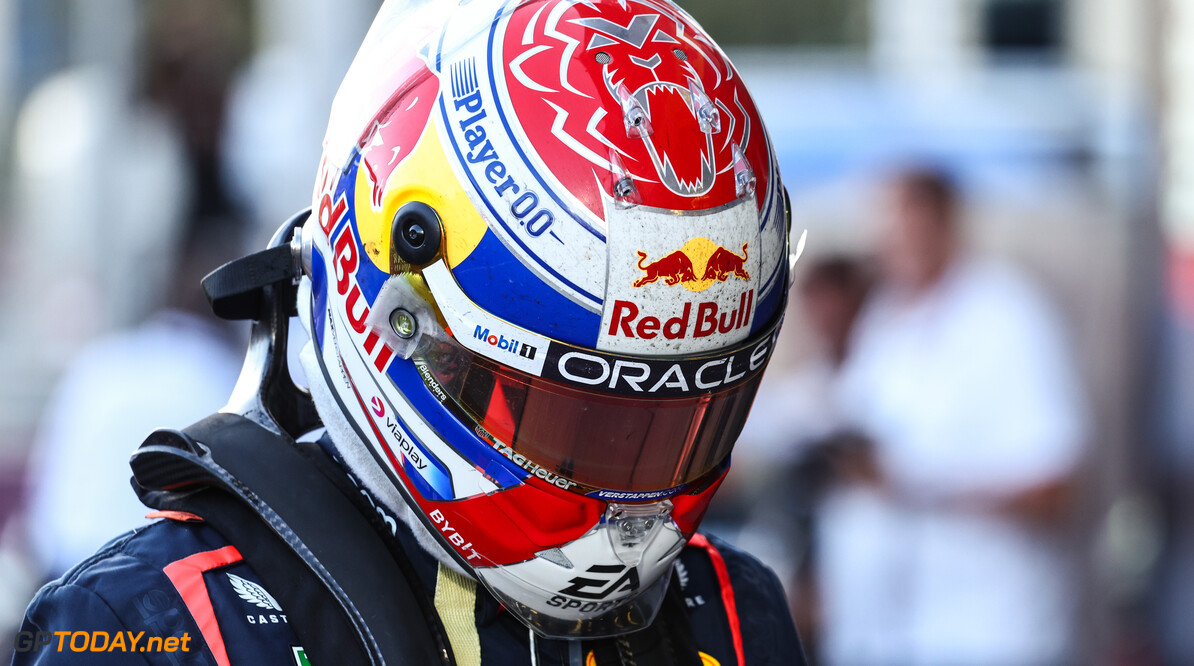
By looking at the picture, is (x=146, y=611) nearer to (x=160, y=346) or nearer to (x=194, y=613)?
(x=194, y=613)

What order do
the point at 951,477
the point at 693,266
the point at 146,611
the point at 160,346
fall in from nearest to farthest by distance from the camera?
1. the point at 146,611
2. the point at 693,266
3. the point at 160,346
4. the point at 951,477

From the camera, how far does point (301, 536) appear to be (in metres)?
1.53

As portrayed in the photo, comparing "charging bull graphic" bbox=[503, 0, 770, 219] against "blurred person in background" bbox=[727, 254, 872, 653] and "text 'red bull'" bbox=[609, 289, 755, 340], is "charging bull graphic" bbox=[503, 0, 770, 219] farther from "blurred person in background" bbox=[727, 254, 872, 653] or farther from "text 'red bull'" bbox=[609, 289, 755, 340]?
"blurred person in background" bbox=[727, 254, 872, 653]

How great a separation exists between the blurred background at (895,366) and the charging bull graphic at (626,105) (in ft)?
7.71

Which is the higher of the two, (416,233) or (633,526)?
(416,233)

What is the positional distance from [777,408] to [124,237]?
2750 millimetres

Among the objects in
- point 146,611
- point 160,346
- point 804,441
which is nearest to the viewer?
point 146,611

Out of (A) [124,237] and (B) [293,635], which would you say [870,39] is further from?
(B) [293,635]

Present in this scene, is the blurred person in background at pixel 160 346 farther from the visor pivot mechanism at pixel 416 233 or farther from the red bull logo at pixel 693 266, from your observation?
the red bull logo at pixel 693 266

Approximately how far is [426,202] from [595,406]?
13.0 inches

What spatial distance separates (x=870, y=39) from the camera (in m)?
8.23

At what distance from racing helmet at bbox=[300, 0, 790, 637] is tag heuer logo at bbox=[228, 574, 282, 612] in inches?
8.6

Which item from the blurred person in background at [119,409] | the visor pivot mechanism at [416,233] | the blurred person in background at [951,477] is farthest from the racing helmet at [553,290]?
the blurred person in background at [951,477]

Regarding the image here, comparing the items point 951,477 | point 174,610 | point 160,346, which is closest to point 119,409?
point 160,346
